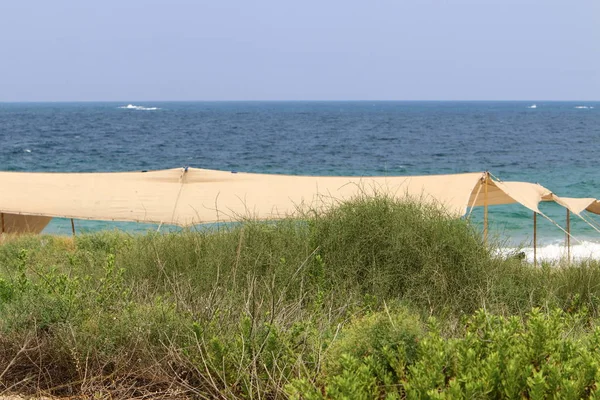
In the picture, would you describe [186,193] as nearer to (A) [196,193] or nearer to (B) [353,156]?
(A) [196,193]

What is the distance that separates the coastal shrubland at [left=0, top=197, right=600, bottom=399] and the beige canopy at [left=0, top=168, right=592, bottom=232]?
2889mm

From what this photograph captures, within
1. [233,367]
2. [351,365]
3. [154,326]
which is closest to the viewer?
[351,365]

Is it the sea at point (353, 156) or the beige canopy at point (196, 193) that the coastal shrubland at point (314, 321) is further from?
the sea at point (353, 156)

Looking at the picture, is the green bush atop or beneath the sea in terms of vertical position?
atop

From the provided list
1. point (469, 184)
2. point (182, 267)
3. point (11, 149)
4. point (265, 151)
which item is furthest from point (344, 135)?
point (182, 267)

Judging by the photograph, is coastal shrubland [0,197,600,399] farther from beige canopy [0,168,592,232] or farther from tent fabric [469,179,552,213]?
tent fabric [469,179,552,213]

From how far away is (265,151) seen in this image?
50156mm

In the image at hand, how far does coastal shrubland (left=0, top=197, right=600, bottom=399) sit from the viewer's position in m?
3.89

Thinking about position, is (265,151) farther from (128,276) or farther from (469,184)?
(128,276)

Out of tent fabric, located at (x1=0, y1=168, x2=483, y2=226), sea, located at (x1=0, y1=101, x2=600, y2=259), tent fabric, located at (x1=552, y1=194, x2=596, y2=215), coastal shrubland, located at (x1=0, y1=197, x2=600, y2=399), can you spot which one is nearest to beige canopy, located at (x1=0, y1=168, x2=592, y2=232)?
tent fabric, located at (x1=0, y1=168, x2=483, y2=226)

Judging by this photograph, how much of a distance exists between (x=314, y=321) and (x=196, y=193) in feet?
22.0

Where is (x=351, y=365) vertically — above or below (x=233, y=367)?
above

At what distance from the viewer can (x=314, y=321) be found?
17.7ft

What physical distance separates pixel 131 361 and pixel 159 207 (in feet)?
21.9
